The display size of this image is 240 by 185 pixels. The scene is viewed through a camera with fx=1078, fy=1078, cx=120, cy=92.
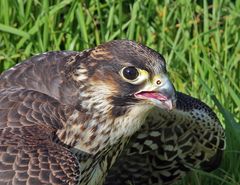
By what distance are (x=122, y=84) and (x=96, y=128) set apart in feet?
0.99

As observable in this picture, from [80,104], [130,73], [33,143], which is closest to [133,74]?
[130,73]

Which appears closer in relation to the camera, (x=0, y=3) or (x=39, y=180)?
(x=39, y=180)

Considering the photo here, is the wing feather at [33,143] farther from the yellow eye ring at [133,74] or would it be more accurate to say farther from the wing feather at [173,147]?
the wing feather at [173,147]

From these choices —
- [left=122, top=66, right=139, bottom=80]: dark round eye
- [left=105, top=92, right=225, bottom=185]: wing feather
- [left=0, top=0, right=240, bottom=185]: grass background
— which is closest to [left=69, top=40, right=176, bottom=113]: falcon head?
[left=122, top=66, right=139, bottom=80]: dark round eye

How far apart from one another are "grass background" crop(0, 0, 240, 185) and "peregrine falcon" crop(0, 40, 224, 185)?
1.49m

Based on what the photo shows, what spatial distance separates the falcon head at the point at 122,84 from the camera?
568cm

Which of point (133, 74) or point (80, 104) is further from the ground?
point (133, 74)

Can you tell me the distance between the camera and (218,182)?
693 centimetres

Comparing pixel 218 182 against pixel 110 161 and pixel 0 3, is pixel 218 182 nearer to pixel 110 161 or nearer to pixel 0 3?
pixel 110 161

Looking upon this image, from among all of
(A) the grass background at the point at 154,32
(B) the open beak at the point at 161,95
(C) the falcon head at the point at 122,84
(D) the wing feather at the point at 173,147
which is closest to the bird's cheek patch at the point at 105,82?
(C) the falcon head at the point at 122,84

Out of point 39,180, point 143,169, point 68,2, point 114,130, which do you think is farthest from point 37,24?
point 39,180

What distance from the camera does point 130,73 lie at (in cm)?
572

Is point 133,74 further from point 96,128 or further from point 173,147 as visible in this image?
point 173,147

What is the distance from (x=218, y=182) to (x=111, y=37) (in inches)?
59.6
